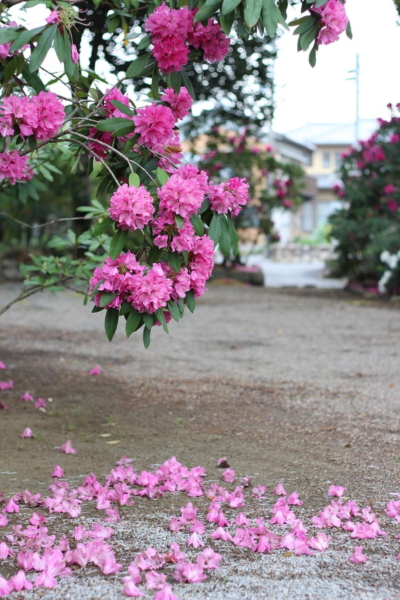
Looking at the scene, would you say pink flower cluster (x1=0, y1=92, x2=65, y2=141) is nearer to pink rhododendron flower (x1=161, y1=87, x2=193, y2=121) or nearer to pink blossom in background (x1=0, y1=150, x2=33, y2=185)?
pink blossom in background (x1=0, y1=150, x2=33, y2=185)

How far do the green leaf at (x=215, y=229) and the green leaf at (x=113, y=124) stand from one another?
410mm

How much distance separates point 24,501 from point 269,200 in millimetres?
10447

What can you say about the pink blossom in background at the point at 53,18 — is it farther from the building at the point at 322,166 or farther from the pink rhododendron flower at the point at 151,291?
the building at the point at 322,166

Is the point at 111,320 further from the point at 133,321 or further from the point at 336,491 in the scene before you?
the point at 336,491

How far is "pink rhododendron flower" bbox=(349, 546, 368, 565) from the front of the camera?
6.59 ft

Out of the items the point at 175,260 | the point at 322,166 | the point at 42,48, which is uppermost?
the point at 322,166

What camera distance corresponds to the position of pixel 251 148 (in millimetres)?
12312

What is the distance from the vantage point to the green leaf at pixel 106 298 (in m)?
2.06

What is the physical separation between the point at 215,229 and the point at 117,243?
1.11 feet

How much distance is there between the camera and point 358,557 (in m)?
2.01

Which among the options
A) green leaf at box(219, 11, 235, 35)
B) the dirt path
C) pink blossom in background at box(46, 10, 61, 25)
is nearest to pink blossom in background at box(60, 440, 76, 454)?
the dirt path

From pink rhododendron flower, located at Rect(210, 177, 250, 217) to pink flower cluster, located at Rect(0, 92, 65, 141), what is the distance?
0.55 m

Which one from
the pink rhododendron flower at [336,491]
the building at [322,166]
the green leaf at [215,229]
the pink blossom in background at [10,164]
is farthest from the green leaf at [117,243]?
the building at [322,166]

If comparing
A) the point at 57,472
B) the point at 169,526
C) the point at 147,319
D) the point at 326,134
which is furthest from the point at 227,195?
the point at 326,134
